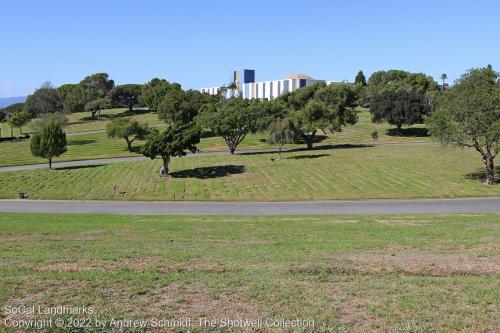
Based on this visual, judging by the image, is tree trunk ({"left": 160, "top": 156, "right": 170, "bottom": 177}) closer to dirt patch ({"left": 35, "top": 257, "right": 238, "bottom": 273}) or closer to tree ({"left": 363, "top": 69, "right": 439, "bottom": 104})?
dirt patch ({"left": 35, "top": 257, "right": 238, "bottom": 273})

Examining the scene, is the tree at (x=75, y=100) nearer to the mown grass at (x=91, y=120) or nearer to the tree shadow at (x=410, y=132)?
the mown grass at (x=91, y=120)

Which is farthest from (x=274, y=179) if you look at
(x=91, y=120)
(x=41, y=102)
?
(x=41, y=102)

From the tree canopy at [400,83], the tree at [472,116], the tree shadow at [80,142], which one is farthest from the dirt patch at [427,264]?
the tree canopy at [400,83]

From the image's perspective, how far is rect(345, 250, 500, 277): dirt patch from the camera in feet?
41.7

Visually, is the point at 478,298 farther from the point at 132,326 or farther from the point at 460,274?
the point at 132,326

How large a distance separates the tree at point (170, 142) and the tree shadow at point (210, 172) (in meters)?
2.14

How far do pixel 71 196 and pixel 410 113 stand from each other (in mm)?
64212

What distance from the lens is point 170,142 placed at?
Answer: 52.2 m

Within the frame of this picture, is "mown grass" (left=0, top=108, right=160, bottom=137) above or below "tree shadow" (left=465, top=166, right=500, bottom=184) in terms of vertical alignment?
above

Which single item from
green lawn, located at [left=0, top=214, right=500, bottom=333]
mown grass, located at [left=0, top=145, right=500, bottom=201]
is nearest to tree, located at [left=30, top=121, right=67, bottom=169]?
mown grass, located at [left=0, top=145, right=500, bottom=201]

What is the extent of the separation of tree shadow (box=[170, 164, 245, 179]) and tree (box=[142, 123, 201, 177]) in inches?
84.3

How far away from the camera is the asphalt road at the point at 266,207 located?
34.4 meters

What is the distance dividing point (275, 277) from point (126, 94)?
6383 inches

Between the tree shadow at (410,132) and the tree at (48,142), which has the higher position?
the tree shadow at (410,132)
